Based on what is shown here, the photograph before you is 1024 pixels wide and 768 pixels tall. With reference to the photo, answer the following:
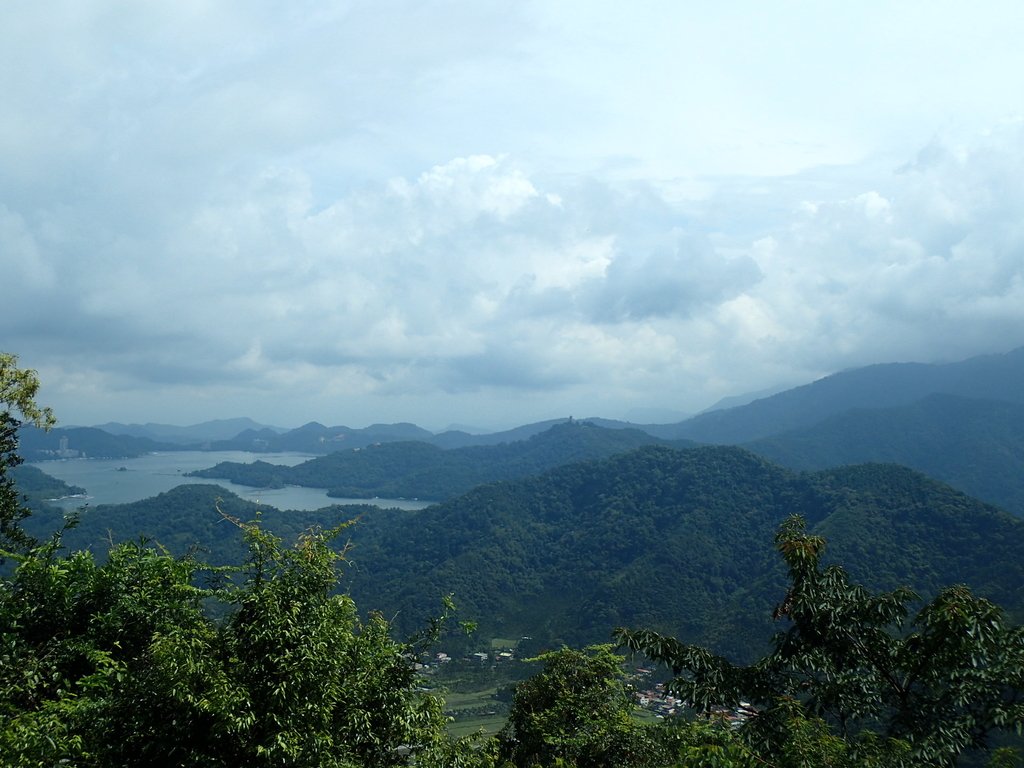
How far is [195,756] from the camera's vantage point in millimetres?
5133

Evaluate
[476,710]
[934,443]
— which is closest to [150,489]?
[476,710]

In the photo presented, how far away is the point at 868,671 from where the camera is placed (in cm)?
730

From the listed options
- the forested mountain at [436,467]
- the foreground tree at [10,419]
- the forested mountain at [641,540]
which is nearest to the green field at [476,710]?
the forested mountain at [641,540]

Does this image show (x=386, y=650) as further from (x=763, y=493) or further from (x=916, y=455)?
(x=916, y=455)

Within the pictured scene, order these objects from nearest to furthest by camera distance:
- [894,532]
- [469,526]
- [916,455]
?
[894,532], [469,526], [916,455]

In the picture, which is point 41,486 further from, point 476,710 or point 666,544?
point 666,544

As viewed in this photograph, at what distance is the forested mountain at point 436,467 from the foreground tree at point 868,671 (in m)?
155

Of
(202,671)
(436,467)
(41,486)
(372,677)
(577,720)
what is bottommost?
(436,467)

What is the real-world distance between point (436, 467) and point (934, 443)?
12742 centimetres

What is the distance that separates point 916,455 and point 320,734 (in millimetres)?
178376

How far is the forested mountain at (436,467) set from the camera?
17019 centimetres

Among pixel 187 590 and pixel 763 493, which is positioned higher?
pixel 187 590

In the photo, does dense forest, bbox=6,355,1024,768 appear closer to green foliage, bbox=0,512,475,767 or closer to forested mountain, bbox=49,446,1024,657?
green foliage, bbox=0,512,475,767

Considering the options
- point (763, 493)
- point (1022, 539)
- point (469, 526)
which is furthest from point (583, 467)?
point (1022, 539)
